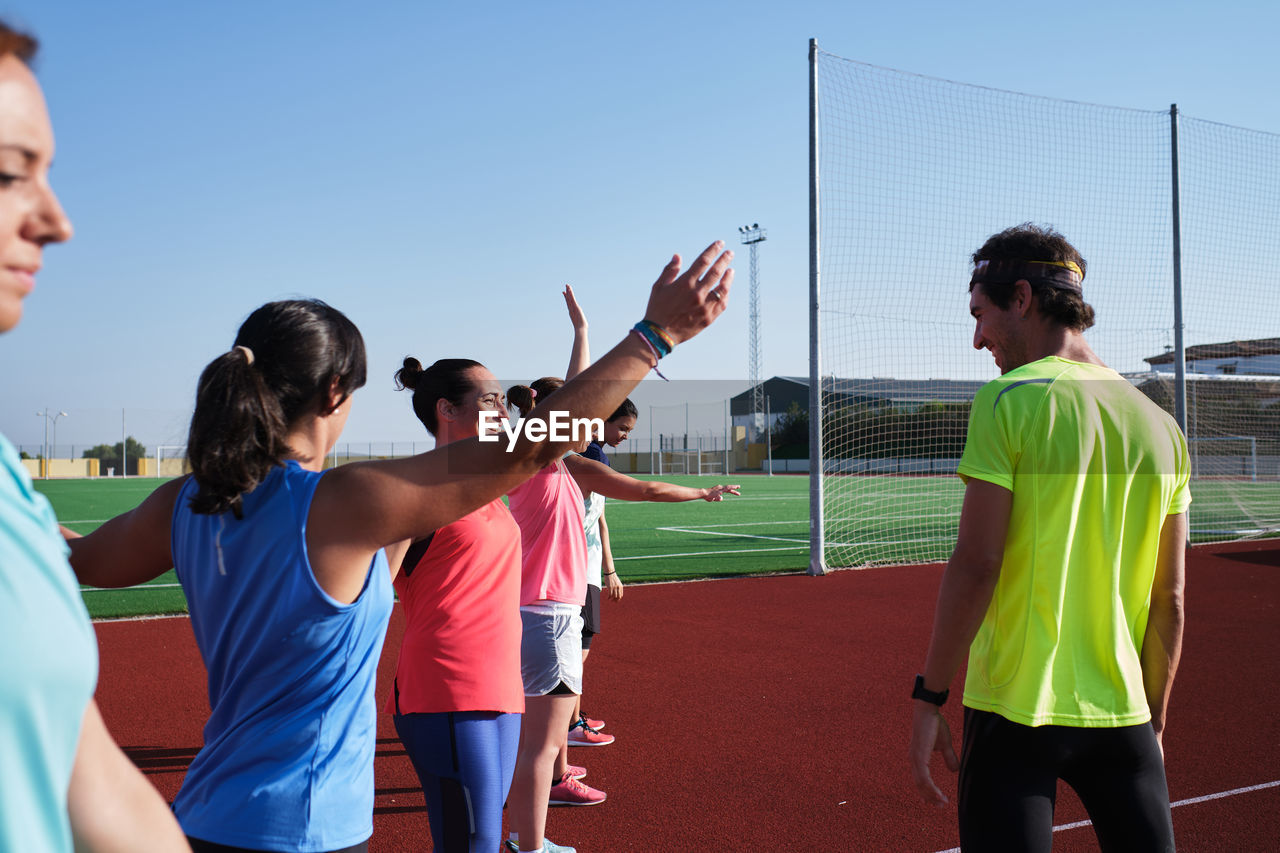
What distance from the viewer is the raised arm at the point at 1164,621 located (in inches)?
90.7

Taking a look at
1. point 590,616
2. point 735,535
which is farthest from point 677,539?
point 590,616

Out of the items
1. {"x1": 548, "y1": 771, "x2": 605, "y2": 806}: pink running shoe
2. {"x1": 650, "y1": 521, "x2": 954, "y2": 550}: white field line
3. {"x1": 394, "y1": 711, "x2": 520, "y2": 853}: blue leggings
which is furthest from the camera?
{"x1": 650, "y1": 521, "x2": 954, "y2": 550}: white field line

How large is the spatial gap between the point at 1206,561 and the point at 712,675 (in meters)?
10.5

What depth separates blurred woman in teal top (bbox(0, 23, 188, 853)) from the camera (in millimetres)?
861

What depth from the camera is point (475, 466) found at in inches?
67.8

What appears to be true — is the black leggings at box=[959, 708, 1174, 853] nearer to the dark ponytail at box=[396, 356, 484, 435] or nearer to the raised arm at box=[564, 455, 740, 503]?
the dark ponytail at box=[396, 356, 484, 435]

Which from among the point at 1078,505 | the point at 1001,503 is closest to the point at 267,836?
the point at 1001,503

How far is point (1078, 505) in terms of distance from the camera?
213 centimetres

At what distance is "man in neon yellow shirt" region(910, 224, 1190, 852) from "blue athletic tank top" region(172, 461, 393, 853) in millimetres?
1349

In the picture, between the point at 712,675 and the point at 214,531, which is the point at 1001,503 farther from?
the point at 712,675

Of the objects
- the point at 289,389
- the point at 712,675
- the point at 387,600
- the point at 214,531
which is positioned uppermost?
the point at 289,389

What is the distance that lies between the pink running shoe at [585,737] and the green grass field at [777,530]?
20.6ft

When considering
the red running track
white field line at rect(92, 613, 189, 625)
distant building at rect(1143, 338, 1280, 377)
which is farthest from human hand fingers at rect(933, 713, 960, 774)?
distant building at rect(1143, 338, 1280, 377)

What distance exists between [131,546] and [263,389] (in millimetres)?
572
